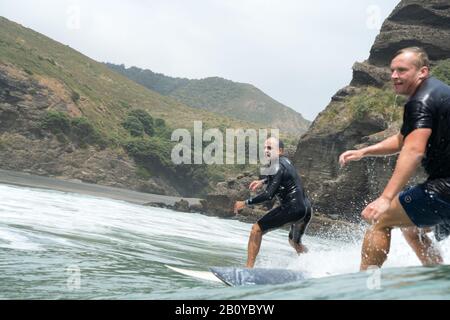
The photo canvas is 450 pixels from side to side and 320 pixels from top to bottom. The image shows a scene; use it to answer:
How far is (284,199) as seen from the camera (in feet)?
27.1

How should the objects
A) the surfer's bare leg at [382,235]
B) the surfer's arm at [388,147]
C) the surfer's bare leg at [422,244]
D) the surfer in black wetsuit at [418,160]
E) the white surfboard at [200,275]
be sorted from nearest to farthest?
1. the surfer in black wetsuit at [418,160]
2. the surfer's bare leg at [382,235]
3. the surfer's bare leg at [422,244]
4. the surfer's arm at [388,147]
5. the white surfboard at [200,275]

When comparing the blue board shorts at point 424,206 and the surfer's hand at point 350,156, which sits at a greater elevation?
the surfer's hand at point 350,156

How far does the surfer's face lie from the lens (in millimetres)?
4207

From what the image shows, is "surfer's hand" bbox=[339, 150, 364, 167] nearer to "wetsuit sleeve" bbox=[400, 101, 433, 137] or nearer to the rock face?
"wetsuit sleeve" bbox=[400, 101, 433, 137]

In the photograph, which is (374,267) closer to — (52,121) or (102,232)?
(102,232)

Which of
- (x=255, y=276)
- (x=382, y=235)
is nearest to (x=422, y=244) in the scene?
(x=382, y=235)

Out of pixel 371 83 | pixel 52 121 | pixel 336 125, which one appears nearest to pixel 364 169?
pixel 336 125

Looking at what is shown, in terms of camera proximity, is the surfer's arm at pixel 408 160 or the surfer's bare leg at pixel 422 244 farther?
the surfer's bare leg at pixel 422 244

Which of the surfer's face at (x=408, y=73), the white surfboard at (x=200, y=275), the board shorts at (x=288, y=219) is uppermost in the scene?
the surfer's face at (x=408, y=73)

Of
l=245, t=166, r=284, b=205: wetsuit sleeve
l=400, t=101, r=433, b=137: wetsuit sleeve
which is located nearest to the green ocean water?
l=400, t=101, r=433, b=137: wetsuit sleeve

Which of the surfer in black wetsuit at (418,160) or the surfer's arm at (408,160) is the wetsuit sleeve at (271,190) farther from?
the surfer's arm at (408,160)

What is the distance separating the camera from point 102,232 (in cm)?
1207

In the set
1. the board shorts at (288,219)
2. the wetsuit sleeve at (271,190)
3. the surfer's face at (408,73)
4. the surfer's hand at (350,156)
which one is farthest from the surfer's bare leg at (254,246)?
the surfer's face at (408,73)

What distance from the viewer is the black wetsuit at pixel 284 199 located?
7988 millimetres
